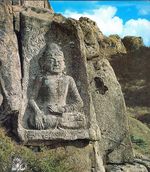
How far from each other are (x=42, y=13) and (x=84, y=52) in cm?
99

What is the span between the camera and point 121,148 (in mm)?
12453

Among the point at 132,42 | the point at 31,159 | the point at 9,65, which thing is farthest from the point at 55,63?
the point at 132,42

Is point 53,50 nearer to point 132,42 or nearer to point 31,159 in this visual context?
point 31,159

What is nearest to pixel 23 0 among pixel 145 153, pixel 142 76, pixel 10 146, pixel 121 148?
pixel 145 153

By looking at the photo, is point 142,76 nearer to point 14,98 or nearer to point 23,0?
point 23,0

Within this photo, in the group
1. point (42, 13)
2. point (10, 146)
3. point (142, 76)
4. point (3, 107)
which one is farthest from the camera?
point (142, 76)

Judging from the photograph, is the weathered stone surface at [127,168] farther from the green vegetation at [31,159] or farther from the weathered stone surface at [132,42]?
A: the weathered stone surface at [132,42]

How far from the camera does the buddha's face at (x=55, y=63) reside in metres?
11.3

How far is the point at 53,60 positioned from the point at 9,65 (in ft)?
2.34

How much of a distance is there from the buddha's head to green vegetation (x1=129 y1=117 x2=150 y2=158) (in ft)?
13.6

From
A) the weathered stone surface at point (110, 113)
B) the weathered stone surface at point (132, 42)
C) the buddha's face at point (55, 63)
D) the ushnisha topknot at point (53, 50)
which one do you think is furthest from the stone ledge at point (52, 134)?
the weathered stone surface at point (132, 42)

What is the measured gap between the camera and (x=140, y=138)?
1639 cm

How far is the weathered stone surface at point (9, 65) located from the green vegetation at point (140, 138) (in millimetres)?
4576

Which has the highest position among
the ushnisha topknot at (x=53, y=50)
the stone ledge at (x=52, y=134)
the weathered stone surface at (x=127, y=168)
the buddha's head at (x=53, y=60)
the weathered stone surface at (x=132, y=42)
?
the weathered stone surface at (x=132, y=42)
